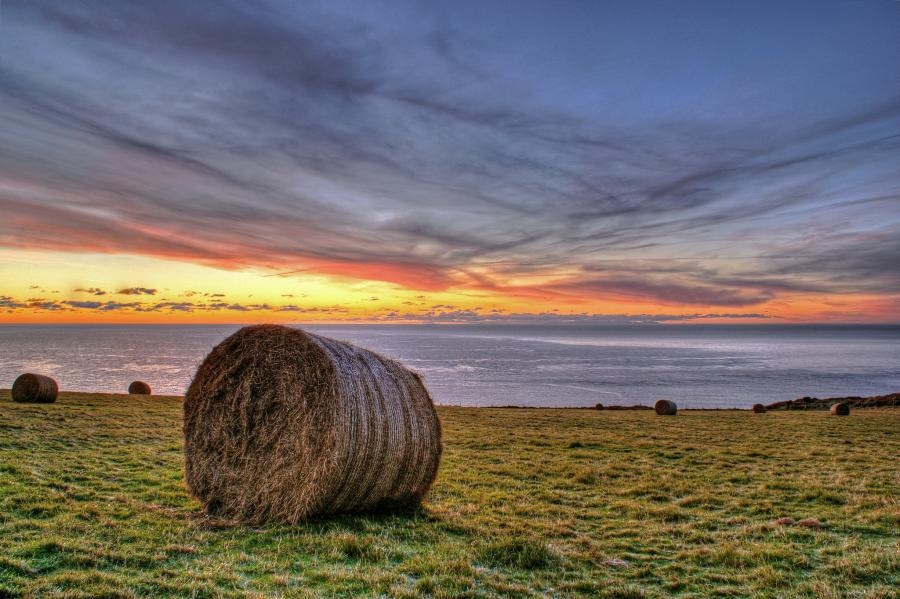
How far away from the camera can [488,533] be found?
23.5ft

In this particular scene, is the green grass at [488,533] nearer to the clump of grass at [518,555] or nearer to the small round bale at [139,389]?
the clump of grass at [518,555]

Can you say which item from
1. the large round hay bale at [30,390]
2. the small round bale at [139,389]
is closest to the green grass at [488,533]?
the large round hay bale at [30,390]

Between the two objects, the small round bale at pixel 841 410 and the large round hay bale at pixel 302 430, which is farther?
the small round bale at pixel 841 410

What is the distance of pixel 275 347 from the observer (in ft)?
28.7

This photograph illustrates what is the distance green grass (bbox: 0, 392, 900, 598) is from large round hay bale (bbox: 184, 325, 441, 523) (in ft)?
1.52

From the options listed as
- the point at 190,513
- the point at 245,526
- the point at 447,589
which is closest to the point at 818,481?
the point at 447,589

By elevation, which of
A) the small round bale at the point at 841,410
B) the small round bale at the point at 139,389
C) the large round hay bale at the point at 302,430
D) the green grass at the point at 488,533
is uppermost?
the large round hay bale at the point at 302,430

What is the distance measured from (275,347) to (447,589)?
16.2ft

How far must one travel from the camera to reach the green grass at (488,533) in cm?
537

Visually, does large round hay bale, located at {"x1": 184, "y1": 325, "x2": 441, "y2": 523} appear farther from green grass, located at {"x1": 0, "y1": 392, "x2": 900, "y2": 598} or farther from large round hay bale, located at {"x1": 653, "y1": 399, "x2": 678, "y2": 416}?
large round hay bale, located at {"x1": 653, "y1": 399, "x2": 678, "y2": 416}

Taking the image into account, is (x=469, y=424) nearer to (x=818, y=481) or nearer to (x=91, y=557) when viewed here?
(x=818, y=481)

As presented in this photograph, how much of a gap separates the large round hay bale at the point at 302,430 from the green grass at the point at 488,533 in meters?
0.46

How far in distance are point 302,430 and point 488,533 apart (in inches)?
120

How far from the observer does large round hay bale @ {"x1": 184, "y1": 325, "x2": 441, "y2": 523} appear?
7.75 m
